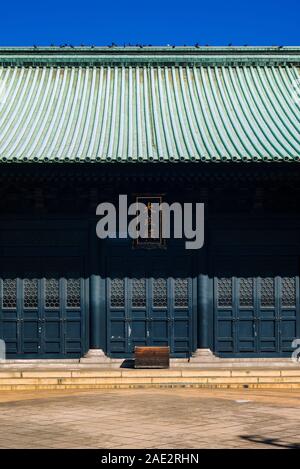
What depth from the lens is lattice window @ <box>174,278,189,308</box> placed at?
23.9 meters

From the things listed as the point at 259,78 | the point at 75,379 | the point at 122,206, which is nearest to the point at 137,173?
the point at 122,206

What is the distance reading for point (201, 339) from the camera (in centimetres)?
2373

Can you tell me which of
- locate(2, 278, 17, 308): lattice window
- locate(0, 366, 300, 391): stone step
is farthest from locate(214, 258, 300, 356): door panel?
locate(2, 278, 17, 308): lattice window

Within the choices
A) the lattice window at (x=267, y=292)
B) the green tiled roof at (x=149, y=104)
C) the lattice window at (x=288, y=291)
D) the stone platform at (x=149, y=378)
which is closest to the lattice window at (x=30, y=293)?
the stone platform at (x=149, y=378)

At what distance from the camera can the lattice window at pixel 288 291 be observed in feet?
78.8

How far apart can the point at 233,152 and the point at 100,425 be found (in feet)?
32.7

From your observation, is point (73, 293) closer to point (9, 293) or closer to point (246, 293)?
point (9, 293)

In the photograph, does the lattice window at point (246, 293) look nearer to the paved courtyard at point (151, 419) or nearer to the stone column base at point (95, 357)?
the paved courtyard at point (151, 419)

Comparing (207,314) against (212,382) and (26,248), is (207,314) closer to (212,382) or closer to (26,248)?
(212,382)

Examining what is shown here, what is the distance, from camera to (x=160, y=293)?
23891mm

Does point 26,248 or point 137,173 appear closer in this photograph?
point 137,173

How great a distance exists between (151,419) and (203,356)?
25.8 feet

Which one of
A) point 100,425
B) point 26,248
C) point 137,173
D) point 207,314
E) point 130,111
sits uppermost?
point 130,111

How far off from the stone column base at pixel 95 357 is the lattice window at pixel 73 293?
131cm
